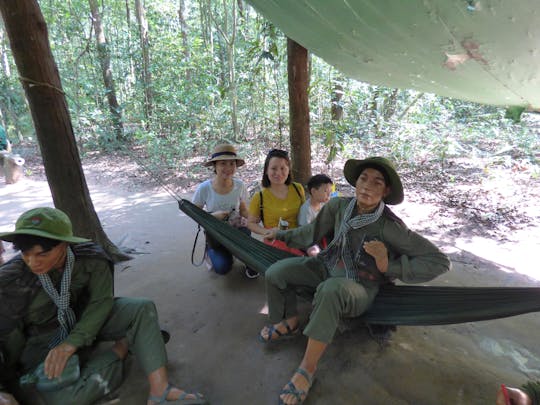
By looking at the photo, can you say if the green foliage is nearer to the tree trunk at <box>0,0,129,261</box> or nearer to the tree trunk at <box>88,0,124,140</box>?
the tree trunk at <box>88,0,124,140</box>

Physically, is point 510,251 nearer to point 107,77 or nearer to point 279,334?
point 279,334

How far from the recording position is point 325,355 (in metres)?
1.49

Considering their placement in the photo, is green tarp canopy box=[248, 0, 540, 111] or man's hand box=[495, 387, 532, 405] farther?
man's hand box=[495, 387, 532, 405]

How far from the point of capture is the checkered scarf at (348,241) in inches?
54.8

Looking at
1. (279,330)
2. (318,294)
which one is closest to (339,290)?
(318,294)

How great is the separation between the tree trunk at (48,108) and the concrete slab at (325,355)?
1.82 feet

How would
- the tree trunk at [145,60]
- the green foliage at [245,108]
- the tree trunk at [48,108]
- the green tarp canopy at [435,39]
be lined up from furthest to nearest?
the tree trunk at [145,60] → the green foliage at [245,108] → the tree trunk at [48,108] → the green tarp canopy at [435,39]

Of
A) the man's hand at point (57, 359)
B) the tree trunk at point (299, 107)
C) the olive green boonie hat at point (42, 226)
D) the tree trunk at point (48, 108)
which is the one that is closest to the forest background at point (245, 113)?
the tree trunk at point (299, 107)

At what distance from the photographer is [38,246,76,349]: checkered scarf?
4.03ft

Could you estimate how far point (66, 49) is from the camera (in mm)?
7855

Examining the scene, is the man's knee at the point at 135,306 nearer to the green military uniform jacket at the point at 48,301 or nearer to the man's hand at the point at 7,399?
the green military uniform jacket at the point at 48,301

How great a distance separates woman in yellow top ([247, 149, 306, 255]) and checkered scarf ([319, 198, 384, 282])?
48 cm

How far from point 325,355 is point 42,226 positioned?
1216 millimetres

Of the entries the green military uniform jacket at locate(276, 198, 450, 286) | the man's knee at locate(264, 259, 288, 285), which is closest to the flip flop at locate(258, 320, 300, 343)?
the man's knee at locate(264, 259, 288, 285)
